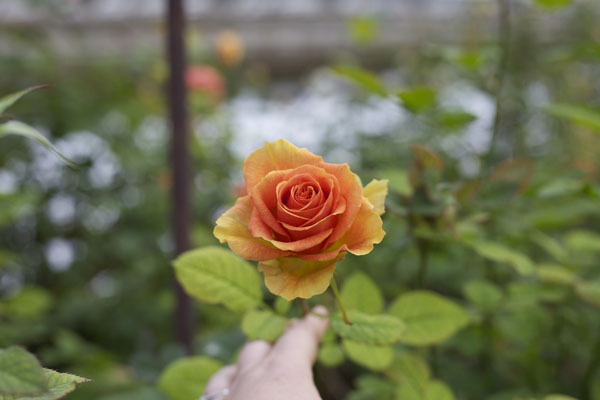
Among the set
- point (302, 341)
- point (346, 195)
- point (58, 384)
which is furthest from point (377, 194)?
point (58, 384)

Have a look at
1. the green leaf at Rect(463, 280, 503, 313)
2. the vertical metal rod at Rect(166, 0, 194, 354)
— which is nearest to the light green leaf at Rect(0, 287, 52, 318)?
the vertical metal rod at Rect(166, 0, 194, 354)

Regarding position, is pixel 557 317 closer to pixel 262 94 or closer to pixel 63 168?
pixel 63 168

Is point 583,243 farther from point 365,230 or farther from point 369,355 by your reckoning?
point 365,230

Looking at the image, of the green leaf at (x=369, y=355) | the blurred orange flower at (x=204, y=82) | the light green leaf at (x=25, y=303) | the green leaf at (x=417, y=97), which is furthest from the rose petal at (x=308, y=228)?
the blurred orange flower at (x=204, y=82)

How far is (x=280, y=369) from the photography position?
385 mm

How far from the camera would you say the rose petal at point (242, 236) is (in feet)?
1.11

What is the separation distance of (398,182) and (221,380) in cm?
29

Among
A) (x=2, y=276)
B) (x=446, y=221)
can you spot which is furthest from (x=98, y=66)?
(x=446, y=221)

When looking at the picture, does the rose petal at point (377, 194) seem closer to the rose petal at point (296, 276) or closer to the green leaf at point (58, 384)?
the rose petal at point (296, 276)

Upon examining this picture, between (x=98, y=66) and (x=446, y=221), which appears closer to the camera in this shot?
(x=446, y=221)

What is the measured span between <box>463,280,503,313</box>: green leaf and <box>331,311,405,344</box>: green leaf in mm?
297

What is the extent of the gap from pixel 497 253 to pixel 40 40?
4.83ft

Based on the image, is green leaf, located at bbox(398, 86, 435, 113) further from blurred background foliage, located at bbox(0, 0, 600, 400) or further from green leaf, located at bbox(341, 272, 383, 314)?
green leaf, located at bbox(341, 272, 383, 314)

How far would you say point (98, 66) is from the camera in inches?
62.4
